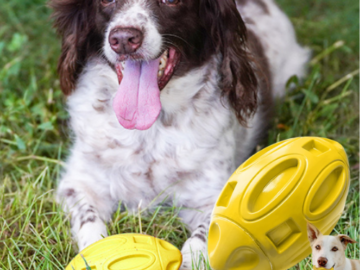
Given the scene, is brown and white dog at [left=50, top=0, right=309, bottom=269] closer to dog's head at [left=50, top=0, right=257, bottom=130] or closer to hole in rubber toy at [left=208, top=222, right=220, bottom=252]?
dog's head at [left=50, top=0, right=257, bottom=130]

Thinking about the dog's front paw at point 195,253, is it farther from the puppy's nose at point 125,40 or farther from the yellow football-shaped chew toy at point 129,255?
the puppy's nose at point 125,40

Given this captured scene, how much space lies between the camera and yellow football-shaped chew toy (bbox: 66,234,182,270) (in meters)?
2.11

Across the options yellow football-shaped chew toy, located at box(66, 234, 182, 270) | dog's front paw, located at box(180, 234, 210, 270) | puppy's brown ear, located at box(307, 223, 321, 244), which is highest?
puppy's brown ear, located at box(307, 223, 321, 244)

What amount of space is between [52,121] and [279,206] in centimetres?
225

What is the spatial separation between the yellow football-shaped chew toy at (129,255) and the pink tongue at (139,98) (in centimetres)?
76

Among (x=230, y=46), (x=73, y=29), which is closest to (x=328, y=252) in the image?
(x=230, y=46)

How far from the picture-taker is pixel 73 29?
10.6 ft

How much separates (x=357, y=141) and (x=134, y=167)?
174 cm

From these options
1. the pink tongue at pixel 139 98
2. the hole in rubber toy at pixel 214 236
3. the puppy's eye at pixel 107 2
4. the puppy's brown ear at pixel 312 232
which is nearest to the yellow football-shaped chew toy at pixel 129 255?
the hole in rubber toy at pixel 214 236

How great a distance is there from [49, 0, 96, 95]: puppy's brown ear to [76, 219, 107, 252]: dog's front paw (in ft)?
3.17

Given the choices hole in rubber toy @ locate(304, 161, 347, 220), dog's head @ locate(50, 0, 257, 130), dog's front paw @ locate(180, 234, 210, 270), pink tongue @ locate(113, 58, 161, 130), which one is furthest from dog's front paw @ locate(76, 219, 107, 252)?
hole in rubber toy @ locate(304, 161, 347, 220)

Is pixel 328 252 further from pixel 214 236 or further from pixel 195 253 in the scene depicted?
pixel 195 253

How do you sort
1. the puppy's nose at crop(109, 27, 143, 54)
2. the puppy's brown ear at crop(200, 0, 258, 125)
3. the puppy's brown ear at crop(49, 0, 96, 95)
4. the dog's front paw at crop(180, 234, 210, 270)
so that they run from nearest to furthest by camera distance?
the dog's front paw at crop(180, 234, 210, 270) → the puppy's nose at crop(109, 27, 143, 54) → the puppy's brown ear at crop(200, 0, 258, 125) → the puppy's brown ear at crop(49, 0, 96, 95)

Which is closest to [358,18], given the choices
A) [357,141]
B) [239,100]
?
[357,141]
